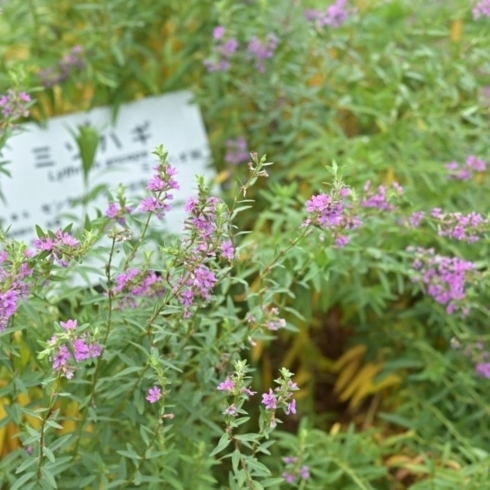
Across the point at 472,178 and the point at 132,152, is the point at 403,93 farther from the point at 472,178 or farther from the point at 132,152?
the point at 132,152

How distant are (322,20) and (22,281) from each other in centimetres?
76

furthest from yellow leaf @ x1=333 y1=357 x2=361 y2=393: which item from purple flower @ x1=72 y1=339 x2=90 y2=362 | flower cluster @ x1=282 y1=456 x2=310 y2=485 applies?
purple flower @ x1=72 y1=339 x2=90 y2=362

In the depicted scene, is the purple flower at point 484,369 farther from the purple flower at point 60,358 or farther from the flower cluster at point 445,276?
the purple flower at point 60,358

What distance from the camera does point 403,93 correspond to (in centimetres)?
135

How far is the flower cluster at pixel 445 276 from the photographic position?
1.02 meters

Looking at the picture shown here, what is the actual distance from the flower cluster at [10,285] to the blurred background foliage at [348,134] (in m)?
0.47

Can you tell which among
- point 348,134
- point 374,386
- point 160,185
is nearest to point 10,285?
point 160,185

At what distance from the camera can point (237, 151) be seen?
1.50m

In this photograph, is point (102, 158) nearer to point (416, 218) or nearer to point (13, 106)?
point (13, 106)

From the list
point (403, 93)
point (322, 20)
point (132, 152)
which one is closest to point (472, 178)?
point (403, 93)

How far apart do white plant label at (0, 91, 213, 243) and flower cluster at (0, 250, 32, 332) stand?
63cm

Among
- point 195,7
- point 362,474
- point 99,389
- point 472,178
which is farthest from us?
point 195,7

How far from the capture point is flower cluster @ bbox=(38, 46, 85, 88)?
146 centimetres

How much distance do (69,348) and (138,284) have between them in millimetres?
104
